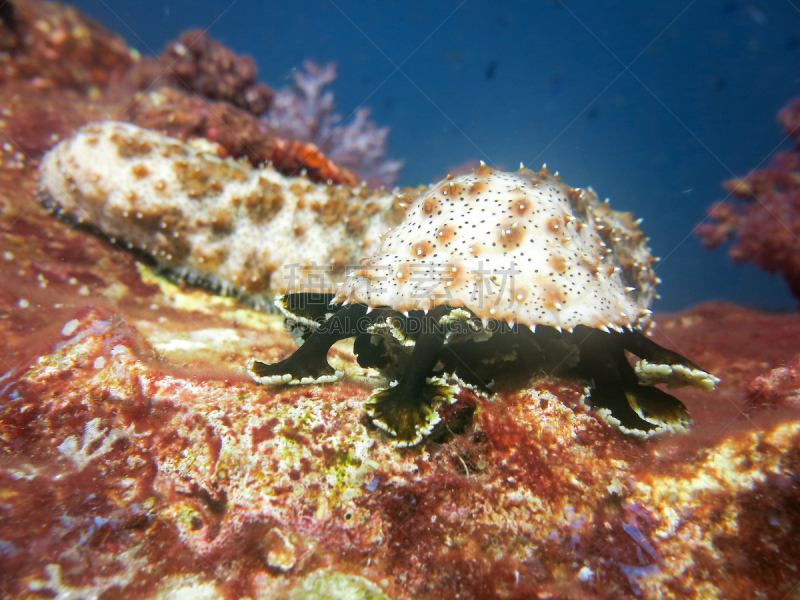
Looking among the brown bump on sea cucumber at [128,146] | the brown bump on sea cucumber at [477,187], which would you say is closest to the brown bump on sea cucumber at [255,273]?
the brown bump on sea cucumber at [128,146]

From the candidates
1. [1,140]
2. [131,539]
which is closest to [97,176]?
[1,140]


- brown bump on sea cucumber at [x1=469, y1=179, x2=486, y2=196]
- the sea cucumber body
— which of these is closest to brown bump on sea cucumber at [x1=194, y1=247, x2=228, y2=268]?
the sea cucumber body

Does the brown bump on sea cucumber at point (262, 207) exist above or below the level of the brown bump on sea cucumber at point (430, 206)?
above

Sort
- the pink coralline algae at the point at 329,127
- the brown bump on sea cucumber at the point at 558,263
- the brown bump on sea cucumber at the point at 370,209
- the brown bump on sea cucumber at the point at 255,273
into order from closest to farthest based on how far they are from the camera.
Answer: the brown bump on sea cucumber at the point at 558,263
the brown bump on sea cucumber at the point at 255,273
the brown bump on sea cucumber at the point at 370,209
the pink coralline algae at the point at 329,127

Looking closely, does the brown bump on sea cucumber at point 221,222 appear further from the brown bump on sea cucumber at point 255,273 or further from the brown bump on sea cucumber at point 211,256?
the brown bump on sea cucumber at point 255,273

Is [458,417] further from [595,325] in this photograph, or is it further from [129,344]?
[129,344]

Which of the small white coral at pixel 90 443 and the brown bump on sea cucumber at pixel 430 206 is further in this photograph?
the brown bump on sea cucumber at pixel 430 206

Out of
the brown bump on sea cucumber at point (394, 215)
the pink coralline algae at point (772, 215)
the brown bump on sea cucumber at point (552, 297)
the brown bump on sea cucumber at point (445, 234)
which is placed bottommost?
the brown bump on sea cucumber at point (552, 297)
